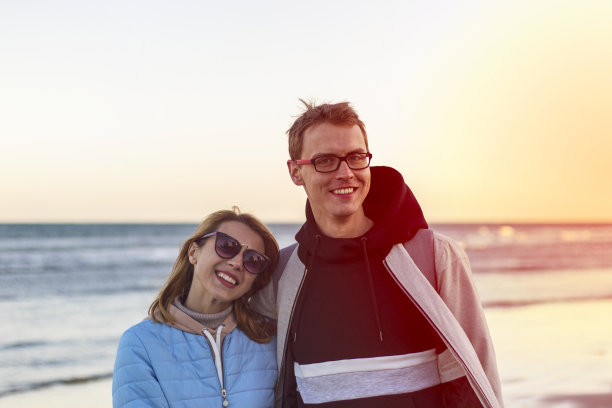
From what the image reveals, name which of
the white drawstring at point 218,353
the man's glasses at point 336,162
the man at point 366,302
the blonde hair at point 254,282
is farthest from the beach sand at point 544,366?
the man's glasses at point 336,162

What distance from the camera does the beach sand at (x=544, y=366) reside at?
6449 millimetres

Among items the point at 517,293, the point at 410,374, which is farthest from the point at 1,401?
the point at 517,293

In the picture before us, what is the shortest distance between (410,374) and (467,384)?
272mm

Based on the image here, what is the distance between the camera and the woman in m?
3.08

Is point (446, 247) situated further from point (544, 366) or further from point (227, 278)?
point (544, 366)

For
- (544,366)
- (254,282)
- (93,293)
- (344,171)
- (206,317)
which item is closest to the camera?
(344,171)

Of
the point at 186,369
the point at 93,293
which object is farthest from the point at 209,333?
the point at 93,293

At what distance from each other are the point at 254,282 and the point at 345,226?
751 mm

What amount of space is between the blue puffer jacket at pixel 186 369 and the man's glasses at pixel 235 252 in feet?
1.18

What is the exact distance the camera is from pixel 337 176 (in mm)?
3111

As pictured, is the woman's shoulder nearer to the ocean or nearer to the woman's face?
the woman's face

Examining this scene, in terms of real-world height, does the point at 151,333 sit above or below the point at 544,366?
above

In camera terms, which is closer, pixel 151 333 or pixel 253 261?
pixel 151 333

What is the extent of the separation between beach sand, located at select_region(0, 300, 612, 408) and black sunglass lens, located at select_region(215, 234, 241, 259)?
3.72 m
